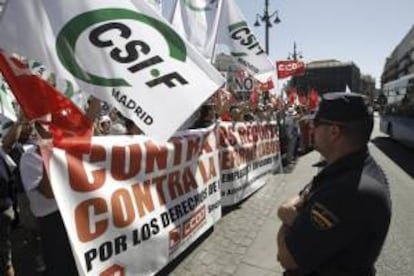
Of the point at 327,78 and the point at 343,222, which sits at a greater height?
the point at 327,78

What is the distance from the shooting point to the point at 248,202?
877 cm

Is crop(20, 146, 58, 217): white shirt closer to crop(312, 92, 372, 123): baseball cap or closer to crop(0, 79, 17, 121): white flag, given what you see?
crop(0, 79, 17, 121): white flag

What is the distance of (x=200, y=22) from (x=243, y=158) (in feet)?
9.48

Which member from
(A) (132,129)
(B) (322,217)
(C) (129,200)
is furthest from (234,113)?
(B) (322,217)

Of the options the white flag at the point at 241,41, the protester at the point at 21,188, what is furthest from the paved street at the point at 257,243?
the white flag at the point at 241,41

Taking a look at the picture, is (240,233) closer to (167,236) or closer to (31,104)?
(167,236)

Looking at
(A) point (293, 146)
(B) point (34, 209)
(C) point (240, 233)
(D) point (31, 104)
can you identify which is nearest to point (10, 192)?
(B) point (34, 209)

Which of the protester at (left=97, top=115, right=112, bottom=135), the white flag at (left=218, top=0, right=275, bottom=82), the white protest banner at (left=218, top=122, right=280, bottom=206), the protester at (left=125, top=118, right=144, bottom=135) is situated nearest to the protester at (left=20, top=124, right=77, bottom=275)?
the protester at (left=125, top=118, right=144, bottom=135)

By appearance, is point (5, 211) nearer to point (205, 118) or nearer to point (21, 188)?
point (21, 188)

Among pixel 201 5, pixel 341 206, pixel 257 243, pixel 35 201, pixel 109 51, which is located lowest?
pixel 257 243

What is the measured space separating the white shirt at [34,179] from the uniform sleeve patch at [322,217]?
104 inches

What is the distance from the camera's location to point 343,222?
6.23 feet

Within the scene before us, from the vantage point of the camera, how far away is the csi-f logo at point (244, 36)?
803 centimetres

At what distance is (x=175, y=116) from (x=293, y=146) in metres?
12.8
